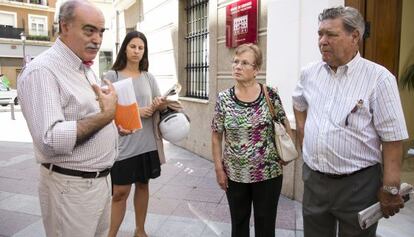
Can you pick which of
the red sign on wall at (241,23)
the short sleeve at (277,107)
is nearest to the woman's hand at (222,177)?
the short sleeve at (277,107)

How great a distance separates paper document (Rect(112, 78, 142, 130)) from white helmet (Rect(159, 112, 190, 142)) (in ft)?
2.78

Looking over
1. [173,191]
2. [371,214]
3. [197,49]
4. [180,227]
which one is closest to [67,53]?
[371,214]

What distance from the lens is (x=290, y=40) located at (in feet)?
15.5

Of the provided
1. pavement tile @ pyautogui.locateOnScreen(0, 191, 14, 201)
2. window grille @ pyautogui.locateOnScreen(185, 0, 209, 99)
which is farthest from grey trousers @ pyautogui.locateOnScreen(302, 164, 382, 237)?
window grille @ pyautogui.locateOnScreen(185, 0, 209, 99)

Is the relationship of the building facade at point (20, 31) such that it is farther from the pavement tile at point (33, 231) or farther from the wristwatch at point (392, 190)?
the wristwatch at point (392, 190)

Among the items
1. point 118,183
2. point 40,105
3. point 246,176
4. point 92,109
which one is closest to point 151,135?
point 118,183

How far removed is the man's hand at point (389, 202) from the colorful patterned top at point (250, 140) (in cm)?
83

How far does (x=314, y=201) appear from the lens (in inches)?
101

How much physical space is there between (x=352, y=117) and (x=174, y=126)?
1.61 metres

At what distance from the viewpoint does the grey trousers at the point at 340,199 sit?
→ 238 cm

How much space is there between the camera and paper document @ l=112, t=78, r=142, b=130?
248 centimetres

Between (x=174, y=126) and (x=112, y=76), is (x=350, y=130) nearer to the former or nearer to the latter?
(x=174, y=126)

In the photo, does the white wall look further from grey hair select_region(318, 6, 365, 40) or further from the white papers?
the white papers

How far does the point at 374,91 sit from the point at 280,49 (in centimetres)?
274
